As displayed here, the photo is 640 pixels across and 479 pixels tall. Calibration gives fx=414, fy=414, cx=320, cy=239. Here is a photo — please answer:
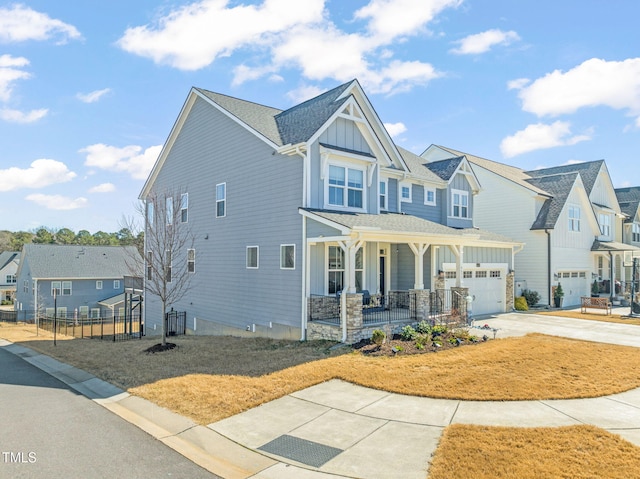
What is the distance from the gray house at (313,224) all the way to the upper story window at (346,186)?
0.16 ft

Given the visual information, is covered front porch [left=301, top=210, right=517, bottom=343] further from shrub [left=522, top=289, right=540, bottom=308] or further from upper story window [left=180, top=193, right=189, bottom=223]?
upper story window [left=180, top=193, right=189, bottom=223]

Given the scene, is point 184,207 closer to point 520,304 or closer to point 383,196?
point 383,196

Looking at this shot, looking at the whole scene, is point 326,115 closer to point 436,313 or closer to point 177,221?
point 436,313

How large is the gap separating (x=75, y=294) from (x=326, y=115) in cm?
4126

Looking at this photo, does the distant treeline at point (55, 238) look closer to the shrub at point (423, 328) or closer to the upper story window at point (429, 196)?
the upper story window at point (429, 196)

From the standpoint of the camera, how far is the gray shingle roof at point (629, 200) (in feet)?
114

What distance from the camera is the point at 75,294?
4503 cm

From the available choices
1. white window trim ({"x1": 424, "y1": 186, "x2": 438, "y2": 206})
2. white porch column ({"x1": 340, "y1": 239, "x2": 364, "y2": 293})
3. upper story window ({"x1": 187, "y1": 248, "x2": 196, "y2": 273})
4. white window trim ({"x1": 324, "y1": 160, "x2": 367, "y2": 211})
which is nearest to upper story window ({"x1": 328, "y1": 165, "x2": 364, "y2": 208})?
white window trim ({"x1": 324, "y1": 160, "x2": 367, "y2": 211})

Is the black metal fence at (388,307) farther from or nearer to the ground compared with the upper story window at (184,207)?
nearer to the ground

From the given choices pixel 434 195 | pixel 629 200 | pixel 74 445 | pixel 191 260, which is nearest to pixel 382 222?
pixel 434 195

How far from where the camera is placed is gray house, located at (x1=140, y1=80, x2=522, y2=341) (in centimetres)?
1442

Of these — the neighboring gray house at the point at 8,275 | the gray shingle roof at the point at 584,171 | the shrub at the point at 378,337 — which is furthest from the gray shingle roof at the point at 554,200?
the neighboring gray house at the point at 8,275

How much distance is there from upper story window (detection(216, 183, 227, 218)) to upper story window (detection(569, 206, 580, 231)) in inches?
847

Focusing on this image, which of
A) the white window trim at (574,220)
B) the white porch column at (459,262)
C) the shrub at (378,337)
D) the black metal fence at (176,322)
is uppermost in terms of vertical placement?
the white window trim at (574,220)
